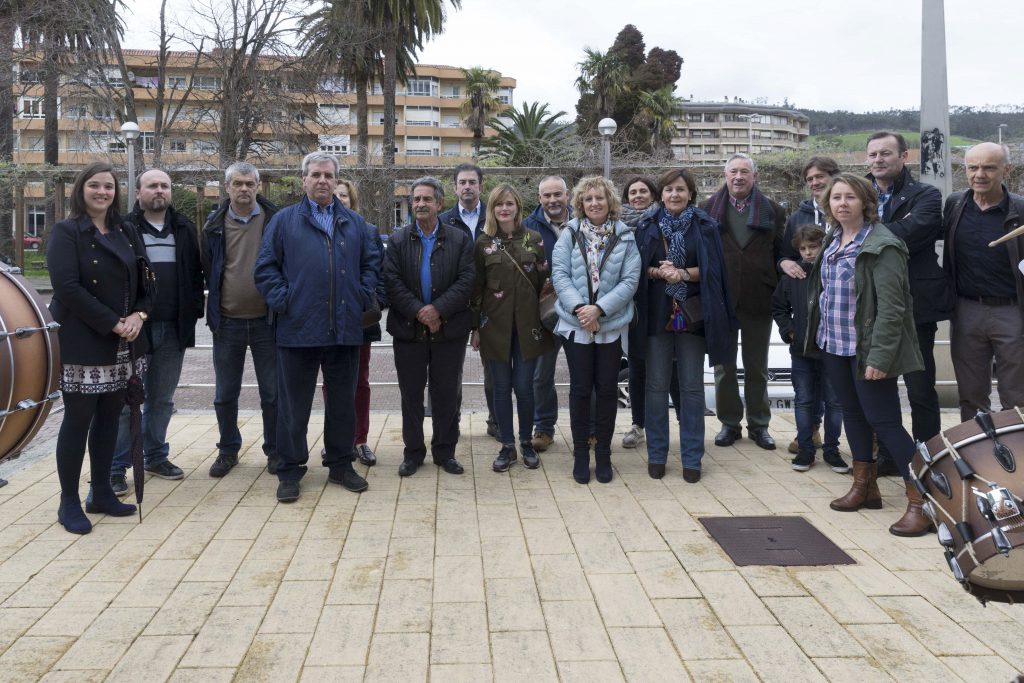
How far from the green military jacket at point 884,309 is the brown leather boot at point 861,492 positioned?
64cm

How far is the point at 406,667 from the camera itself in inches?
122

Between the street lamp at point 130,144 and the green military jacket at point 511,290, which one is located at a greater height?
the street lamp at point 130,144

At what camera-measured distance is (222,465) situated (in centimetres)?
585

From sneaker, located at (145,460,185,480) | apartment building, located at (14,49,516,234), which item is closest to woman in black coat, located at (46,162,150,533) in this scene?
sneaker, located at (145,460,185,480)

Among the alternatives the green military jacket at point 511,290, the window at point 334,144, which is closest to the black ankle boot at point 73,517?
the green military jacket at point 511,290

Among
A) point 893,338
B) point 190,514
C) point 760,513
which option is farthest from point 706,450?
point 190,514

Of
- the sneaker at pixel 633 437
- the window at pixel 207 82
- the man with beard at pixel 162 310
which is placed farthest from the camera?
the window at pixel 207 82

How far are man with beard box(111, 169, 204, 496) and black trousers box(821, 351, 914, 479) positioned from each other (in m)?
4.04

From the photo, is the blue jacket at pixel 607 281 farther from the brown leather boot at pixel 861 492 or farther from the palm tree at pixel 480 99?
the palm tree at pixel 480 99

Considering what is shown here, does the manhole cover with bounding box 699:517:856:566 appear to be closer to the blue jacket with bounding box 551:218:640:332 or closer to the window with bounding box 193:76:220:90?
the blue jacket with bounding box 551:218:640:332

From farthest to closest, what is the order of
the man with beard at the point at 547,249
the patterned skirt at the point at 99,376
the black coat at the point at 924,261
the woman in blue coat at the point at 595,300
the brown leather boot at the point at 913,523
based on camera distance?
1. the man with beard at the point at 547,249
2. the woman in blue coat at the point at 595,300
3. the black coat at the point at 924,261
4. the patterned skirt at the point at 99,376
5. the brown leather boot at the point at 913,523

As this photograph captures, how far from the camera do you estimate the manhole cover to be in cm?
420

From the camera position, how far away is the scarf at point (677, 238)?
18.6 feet

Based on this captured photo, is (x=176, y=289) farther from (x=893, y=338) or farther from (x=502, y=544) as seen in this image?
(x=893, y=338)
